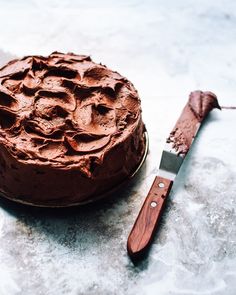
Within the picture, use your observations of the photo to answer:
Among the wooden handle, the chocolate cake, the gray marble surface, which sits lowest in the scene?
the gray marble surface

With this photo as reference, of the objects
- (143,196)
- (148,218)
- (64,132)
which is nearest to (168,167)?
(143,196)

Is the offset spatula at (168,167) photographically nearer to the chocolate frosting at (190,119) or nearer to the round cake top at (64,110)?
the chocolate frosting at (190,119)

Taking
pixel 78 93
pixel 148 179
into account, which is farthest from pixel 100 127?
A: pixel 148 179

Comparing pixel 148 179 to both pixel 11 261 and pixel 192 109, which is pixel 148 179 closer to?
pixel 192 109

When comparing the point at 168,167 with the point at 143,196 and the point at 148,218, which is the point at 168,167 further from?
the point at 148,218

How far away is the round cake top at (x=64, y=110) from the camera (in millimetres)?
2307

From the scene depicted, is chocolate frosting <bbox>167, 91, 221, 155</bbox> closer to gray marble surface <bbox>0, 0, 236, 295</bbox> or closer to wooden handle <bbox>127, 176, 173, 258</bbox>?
gray marble surface <bbox>0, 0, 236, 295</bbox>

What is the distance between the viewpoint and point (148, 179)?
2.76 metres

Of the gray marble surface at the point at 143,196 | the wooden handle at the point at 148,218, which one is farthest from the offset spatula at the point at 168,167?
the gray marble surface at the point at 143,196

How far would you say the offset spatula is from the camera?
7.55ft

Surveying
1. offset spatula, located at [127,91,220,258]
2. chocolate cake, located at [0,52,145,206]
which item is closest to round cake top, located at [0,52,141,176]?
chocolate cake, located at [0,52,145,206]

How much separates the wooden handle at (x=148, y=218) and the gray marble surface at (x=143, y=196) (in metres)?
0.11

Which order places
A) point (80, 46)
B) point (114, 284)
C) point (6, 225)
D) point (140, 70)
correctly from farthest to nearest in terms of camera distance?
point (80, 46) < point (140, 70) < point (6, 225) < point (114, 284)

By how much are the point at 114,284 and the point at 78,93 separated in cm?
113
